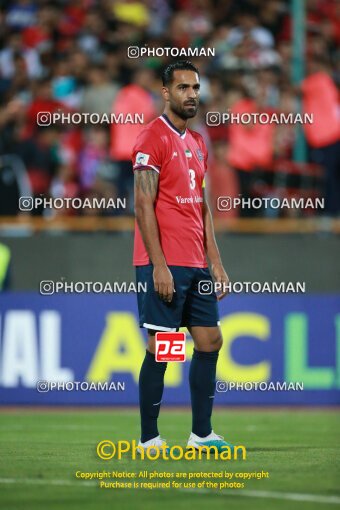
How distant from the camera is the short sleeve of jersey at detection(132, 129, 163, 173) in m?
7.50

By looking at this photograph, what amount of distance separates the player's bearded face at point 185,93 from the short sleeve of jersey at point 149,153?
236 mm

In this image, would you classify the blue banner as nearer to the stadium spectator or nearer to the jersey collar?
the stadium spectator

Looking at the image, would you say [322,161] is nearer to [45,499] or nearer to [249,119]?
[249,119]

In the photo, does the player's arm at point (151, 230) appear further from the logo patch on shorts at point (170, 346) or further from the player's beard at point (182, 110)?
the player's beard at point (182, 110)

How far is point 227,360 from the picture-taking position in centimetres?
1243

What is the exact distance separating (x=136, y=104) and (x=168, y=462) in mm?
6031

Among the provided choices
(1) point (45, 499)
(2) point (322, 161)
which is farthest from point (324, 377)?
(1) point (45, 499)

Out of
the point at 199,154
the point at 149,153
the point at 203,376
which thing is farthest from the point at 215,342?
the point at 149,153

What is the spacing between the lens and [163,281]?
7465 mm

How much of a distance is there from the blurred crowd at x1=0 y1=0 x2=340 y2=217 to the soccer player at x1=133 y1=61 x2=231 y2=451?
13.5 ft

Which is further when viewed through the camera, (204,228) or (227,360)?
(227,360)

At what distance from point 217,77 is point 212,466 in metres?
7.15

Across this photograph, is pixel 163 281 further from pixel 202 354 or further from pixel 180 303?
pixel 202 354

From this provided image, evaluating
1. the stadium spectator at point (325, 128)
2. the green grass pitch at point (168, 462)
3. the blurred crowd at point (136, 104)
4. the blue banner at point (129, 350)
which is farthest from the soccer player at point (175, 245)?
the stadium spectator at point (325, 128)
